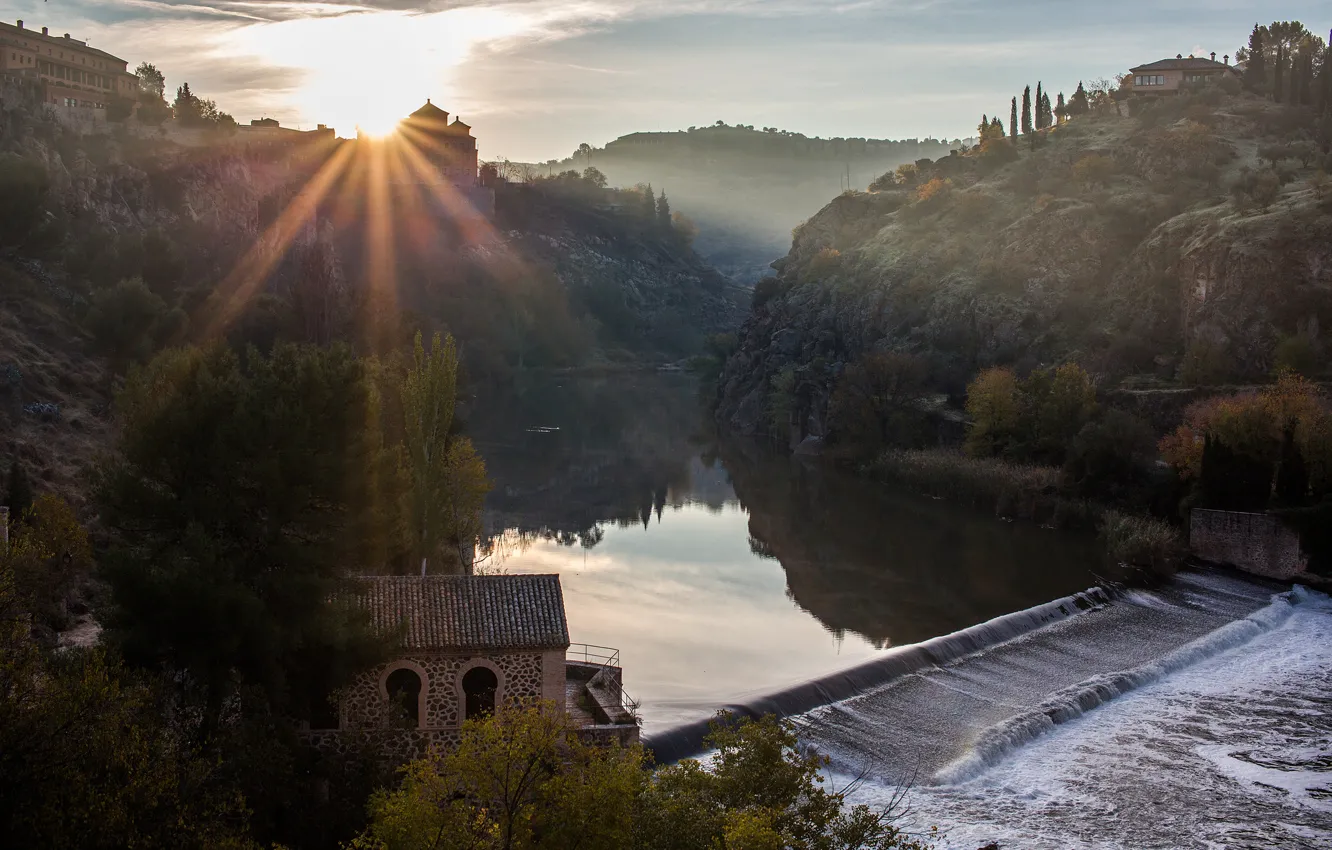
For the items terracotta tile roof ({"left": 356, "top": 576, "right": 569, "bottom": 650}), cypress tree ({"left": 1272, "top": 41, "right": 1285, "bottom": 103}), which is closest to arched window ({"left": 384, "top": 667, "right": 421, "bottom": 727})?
terracotta tile roof ({"left": 356, "top": 576, "right": 569, "bottom": 650})

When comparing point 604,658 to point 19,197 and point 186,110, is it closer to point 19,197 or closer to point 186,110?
point 19,197

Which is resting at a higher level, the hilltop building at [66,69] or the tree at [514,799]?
the hilltop building at [66,69]

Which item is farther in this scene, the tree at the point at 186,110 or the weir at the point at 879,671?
the tree at the point at 186,110

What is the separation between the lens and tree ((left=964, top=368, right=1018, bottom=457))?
172 ft

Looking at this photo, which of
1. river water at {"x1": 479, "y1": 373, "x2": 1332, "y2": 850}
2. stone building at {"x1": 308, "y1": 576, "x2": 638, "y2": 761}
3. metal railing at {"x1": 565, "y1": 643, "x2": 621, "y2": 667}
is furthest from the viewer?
metal railing at {"x1": 565, "y1": 643, "x2": 621, "y2": 667}

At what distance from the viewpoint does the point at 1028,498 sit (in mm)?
47125

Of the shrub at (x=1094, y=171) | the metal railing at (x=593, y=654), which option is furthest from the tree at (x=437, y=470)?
the shrub at (x=1094, y=171)

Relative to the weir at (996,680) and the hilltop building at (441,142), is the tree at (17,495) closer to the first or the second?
the weir at (996,680)

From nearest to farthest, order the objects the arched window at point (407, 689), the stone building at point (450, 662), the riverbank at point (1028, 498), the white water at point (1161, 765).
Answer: the stone building at point (450, 662) → the arched window at point (407, 689) → the white water at point (1161, 765) → the riverbank at point (1028, 498)

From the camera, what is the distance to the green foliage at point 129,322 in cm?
4416

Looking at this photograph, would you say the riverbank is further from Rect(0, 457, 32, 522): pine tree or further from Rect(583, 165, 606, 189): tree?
Rect(583, 165, 606, 189): tree

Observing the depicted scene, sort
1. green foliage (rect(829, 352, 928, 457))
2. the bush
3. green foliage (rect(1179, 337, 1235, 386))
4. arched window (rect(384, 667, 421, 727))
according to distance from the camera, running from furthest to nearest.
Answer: green foliage (rect(829, 352, 928, 457)) → green foliage (rect(1179, 337, 1235, 386)) → the bush → arched window (rect(384, 667, 421, 727))

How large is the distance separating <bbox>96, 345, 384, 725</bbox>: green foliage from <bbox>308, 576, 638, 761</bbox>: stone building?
2.33ft

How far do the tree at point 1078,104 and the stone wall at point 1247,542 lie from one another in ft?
211
